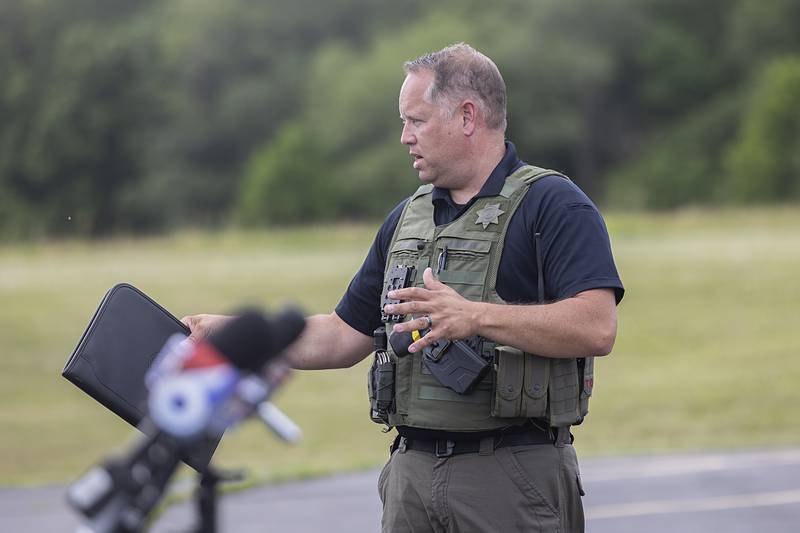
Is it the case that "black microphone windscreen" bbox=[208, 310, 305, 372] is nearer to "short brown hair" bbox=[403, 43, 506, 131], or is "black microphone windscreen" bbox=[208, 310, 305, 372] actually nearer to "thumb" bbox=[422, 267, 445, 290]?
"thumb" bbox=[422, 267, 445, 290]

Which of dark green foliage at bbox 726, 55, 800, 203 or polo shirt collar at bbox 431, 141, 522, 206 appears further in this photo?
dark green foliage at bbox 726, 55, 800, 203

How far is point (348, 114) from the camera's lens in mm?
76625

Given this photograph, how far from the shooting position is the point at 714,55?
7400cm

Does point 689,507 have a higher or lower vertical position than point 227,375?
lower

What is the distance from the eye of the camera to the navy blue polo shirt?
3975 millimetres

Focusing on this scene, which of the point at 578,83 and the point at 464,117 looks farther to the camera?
the point at 578,83

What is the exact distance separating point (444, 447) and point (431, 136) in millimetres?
984

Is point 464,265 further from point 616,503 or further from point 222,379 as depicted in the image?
point 616,503

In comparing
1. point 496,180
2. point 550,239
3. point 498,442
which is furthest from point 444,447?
point 496,180

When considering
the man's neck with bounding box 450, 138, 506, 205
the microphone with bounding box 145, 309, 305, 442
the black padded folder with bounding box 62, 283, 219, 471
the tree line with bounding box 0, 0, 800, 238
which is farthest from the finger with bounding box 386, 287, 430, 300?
the tree line with bounding box 0, 0, 800, 238

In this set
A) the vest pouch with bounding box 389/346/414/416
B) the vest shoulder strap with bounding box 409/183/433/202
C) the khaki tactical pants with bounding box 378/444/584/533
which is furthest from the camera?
the vest shoulder strap with bounding box 409/183/433/202

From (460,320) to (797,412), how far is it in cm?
1592

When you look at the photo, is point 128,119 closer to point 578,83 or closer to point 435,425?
point 578,83

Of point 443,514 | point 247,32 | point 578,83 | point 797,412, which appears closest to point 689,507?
point 443,514
